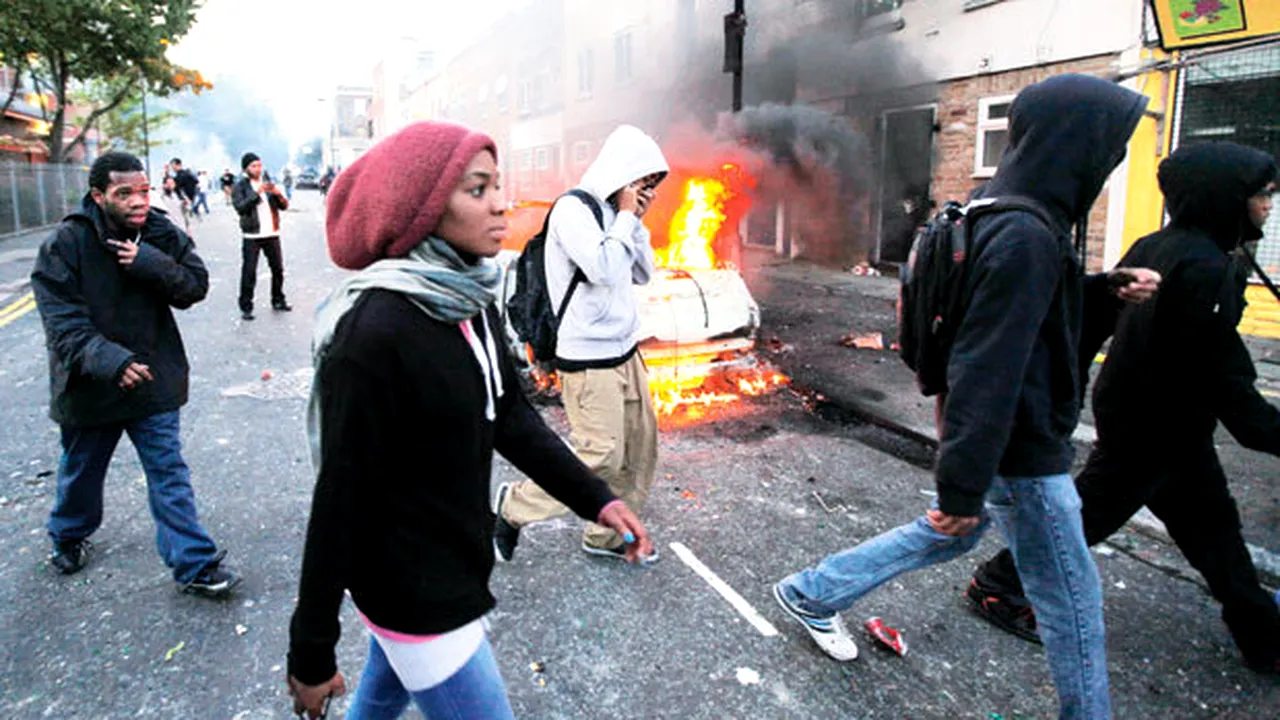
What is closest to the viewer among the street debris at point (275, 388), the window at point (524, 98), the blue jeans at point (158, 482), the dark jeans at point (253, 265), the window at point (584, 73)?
the blue jeans at point (158, 482)

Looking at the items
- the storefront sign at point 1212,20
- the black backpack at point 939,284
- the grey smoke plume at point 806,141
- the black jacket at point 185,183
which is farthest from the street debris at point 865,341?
the black jacket at point 185,183

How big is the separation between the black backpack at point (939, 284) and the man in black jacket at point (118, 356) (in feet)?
9.42

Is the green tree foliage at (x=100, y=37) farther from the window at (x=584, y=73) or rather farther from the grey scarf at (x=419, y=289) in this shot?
the grey scarf at (x=419, y=289)

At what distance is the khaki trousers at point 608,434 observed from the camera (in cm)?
320

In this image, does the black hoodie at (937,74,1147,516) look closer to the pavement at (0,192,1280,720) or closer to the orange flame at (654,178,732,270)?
the pavement at (0,192,1280,720)

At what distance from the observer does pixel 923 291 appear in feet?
7.17

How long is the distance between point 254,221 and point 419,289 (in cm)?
877

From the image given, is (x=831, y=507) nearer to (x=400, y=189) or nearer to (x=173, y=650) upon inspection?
(x=173, y=650)

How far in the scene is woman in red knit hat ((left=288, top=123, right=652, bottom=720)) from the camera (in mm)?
1358

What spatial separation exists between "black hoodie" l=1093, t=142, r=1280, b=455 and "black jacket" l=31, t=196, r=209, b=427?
3.83m

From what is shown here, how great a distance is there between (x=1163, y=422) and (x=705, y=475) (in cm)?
244

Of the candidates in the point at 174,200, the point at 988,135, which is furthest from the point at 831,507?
the point at 174,200

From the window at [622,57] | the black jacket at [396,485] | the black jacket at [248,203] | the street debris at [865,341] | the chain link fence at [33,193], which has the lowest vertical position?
the street debris at [865,341]

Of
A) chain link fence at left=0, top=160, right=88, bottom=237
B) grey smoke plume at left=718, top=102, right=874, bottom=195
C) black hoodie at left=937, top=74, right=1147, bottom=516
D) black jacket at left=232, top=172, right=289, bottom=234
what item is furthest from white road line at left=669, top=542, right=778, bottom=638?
chain link fence at left=0, top=160, right=88, bottom=237
